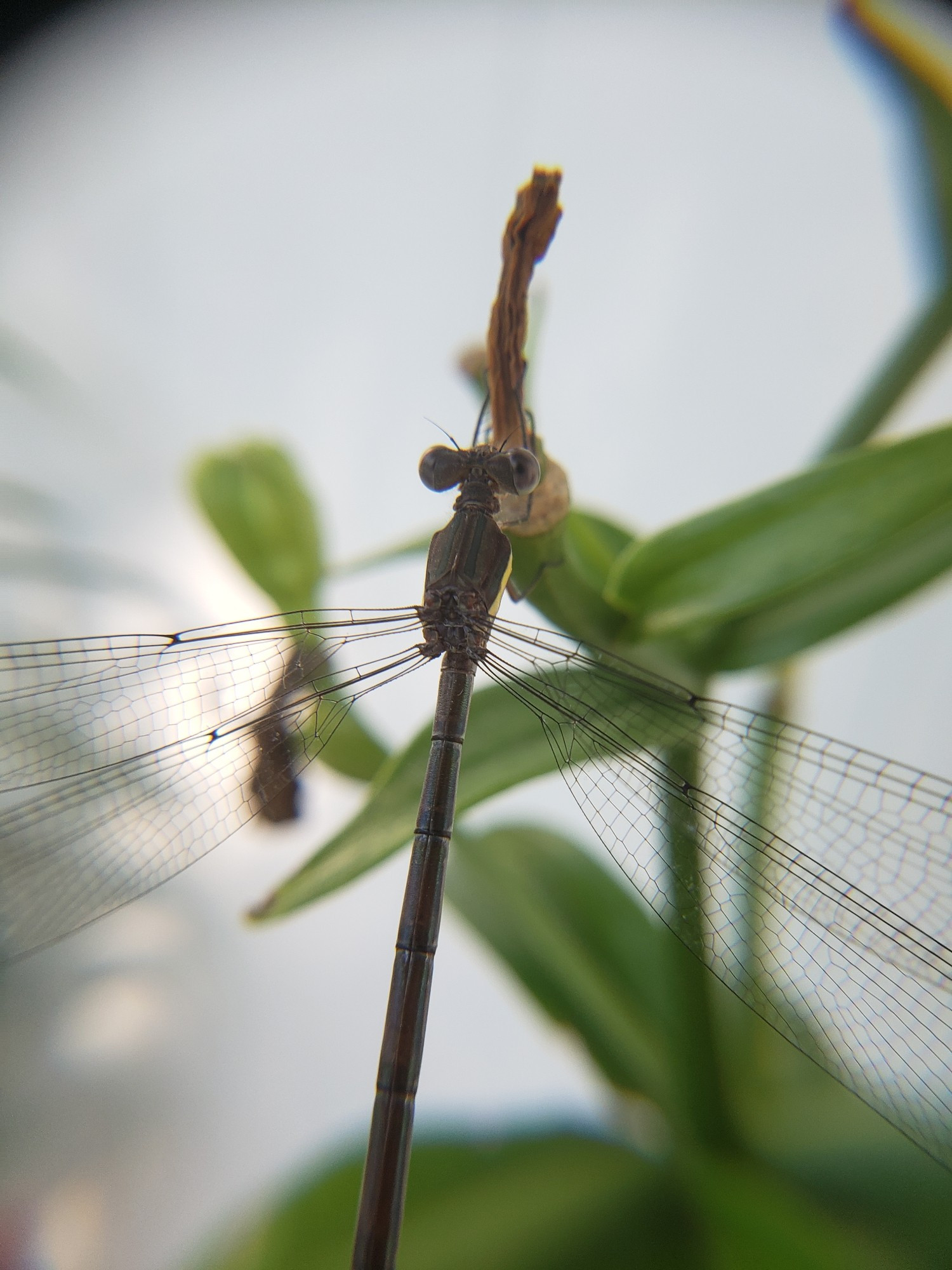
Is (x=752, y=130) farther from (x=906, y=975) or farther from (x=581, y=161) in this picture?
(x=906, y=975)

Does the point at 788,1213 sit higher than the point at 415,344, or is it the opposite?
the point at 415,344

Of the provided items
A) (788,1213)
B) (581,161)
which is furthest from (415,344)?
(788,1213)

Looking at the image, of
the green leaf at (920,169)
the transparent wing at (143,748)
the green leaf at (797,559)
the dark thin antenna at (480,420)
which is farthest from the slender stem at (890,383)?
the transparent wing at (143,748)

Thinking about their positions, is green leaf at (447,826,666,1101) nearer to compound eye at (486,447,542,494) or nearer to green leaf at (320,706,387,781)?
green leaf at (320,706,387,781)

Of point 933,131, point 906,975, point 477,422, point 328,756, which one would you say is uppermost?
point 933,131

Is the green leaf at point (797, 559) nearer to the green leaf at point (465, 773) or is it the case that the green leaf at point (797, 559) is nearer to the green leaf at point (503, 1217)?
the green leaf at point (465, 773)

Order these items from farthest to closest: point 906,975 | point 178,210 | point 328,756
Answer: point 178,210
point 328,756
point 906,975

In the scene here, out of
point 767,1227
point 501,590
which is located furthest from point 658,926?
point 501,590
